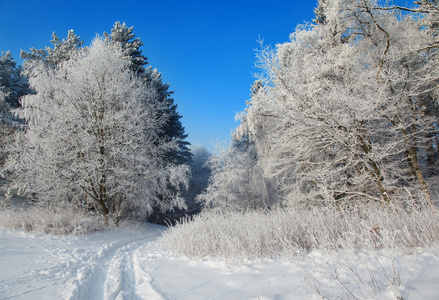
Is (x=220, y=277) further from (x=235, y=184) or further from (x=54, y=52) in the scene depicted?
(x=54, y=52)

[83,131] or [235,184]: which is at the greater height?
[83,131]

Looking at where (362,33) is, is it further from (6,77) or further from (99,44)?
(6,77)

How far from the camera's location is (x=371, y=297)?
5.25ft

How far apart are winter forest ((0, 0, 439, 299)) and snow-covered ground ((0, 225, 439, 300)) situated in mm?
112

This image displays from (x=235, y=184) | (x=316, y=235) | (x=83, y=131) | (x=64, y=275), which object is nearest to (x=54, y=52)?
(x=83, y=131)

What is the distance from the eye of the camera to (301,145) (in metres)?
6.62

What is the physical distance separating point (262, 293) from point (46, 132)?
39.8 ft

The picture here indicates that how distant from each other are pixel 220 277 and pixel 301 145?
495 cm

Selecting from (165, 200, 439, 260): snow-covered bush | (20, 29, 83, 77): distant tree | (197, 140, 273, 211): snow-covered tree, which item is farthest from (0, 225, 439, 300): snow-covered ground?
(20, 29, 83, 77): distant tree

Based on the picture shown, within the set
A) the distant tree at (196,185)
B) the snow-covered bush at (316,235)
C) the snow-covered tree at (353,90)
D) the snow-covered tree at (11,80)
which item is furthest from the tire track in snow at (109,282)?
the snow-covered tree at (11,80)

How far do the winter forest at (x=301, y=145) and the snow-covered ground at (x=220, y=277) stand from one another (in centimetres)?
11

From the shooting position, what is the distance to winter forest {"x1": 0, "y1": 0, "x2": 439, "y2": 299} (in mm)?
3959

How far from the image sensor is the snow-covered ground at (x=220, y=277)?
1.83 m

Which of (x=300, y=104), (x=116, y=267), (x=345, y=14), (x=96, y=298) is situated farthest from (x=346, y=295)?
(x=345, y=14)
